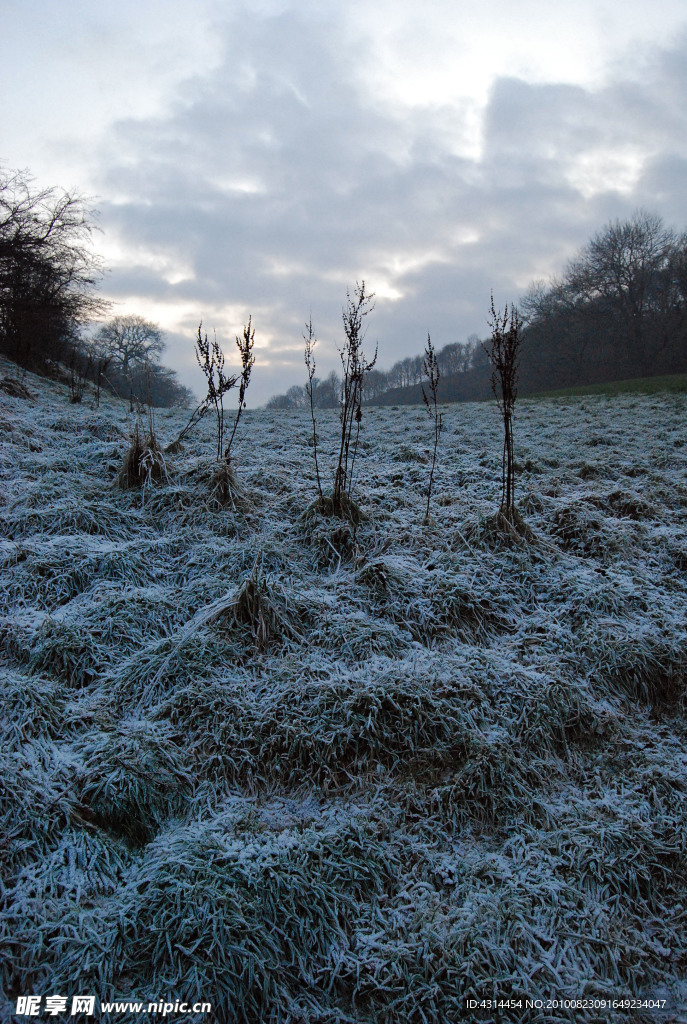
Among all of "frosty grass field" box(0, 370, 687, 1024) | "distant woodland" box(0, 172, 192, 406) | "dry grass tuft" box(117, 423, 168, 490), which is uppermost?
"distant woodland" box(0, 172, 192, 406)

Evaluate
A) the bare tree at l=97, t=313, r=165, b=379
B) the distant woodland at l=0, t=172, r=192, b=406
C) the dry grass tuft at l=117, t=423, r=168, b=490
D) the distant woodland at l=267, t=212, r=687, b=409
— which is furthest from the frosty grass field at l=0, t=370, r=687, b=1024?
the bare tree at l=97, t=313, r=165, b=379

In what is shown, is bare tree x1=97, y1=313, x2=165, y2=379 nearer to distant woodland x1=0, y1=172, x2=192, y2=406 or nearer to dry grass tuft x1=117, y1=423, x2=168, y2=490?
distant woodland x1=0, y1=172, x2=192, y2=406

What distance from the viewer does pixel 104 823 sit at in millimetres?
1825

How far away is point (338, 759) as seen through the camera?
2.08m

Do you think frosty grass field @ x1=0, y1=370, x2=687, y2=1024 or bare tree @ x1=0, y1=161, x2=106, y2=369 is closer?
frosty grass field @ x1=0, y1=370, x2=687, y2=1024

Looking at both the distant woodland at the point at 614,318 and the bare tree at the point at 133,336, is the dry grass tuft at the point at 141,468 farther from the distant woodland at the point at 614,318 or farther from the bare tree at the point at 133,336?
the bare tree at the point at 133,336

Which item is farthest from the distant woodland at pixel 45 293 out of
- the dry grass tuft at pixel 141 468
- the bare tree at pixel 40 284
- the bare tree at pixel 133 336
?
the bare tree at pixel 133 336

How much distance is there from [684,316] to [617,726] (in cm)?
2958

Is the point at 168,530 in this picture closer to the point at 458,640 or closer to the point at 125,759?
the point at 125,759

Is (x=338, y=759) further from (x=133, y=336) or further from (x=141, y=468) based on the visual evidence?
(x=133, y=336)

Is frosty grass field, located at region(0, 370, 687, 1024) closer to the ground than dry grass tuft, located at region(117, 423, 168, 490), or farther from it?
closer to the ground

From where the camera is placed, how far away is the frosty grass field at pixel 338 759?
151 centimetres

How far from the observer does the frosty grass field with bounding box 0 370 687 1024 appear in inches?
59.4

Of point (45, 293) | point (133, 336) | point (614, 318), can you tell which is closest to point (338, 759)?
point (45, 293)
